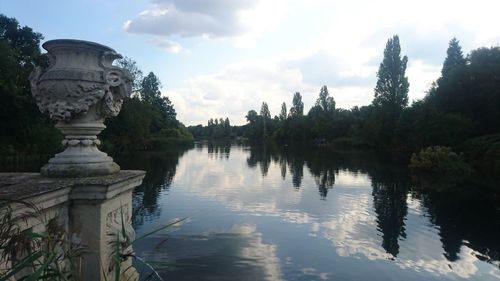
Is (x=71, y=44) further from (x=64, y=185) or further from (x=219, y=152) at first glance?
(x=219, y=152)

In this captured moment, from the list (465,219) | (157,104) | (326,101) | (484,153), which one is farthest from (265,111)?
(465,219)

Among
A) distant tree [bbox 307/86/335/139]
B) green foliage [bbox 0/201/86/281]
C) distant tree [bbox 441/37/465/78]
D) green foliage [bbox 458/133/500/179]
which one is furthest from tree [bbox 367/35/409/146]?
green foliage [bbox 0/201/86/281]

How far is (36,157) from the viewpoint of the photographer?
30.0 metres

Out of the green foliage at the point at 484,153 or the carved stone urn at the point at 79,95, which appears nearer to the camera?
the carved stone urn at the point at 79,95

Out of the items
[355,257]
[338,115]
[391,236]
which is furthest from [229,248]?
[338,115]

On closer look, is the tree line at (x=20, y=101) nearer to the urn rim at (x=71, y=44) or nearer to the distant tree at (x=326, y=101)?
the urn rim at (x=71, y=44)

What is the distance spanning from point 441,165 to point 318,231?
2032cm

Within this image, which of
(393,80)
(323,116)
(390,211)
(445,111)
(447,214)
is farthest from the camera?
(323,116)

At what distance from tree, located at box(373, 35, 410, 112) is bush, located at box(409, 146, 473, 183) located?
84.0ft

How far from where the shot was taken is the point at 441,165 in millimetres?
29766

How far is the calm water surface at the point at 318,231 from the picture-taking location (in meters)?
9.68

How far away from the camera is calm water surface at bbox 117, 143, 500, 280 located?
968 centimetres

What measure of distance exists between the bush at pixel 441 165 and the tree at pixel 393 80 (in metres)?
25.6

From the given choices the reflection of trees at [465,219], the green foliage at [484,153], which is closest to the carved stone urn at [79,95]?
the reflection of trees at [465,219]
